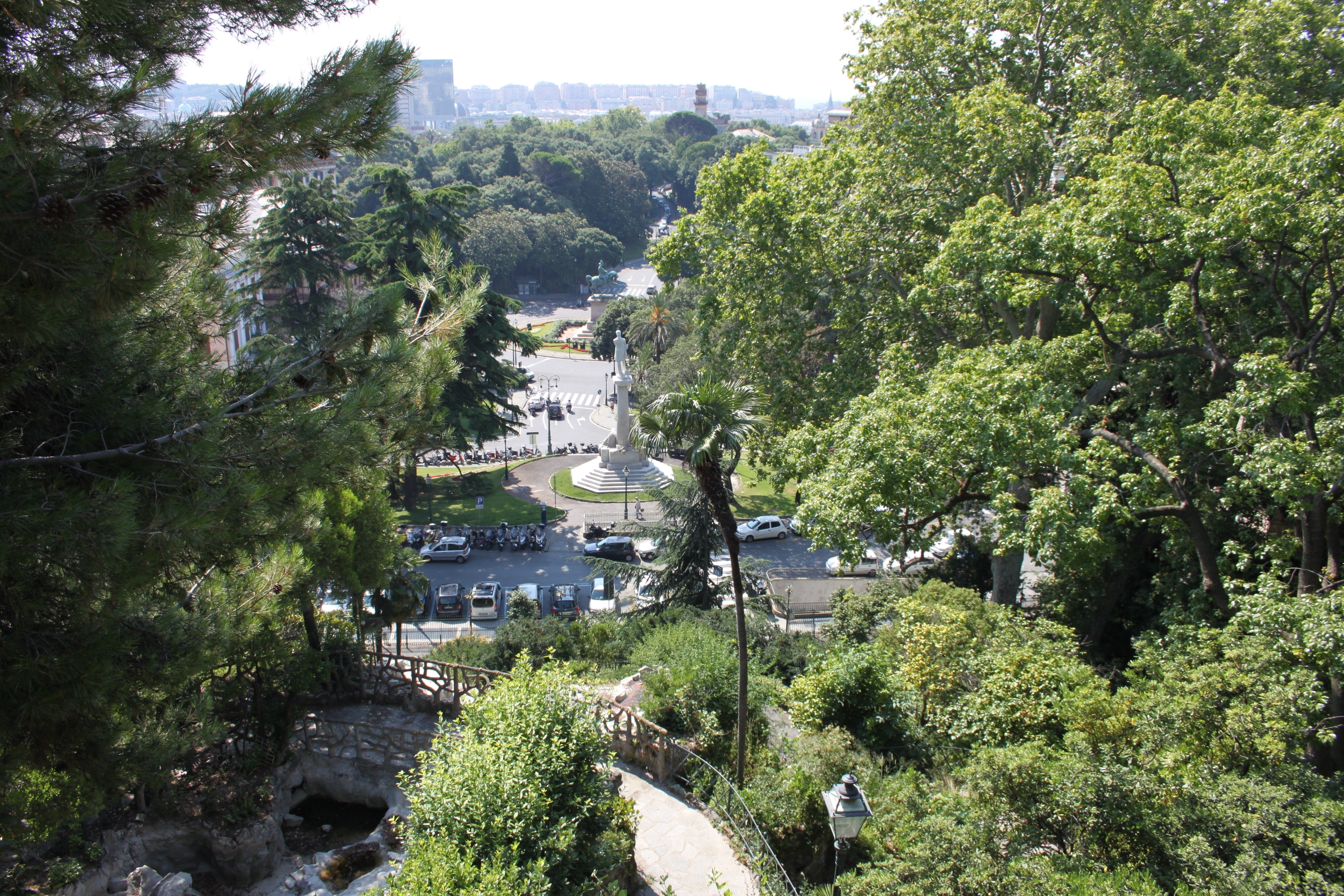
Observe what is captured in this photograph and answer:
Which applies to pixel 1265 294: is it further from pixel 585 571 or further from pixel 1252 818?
pixel 585 571

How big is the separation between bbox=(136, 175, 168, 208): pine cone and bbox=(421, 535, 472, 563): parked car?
23.1 meters

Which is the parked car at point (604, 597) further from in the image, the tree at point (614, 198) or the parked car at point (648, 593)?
the tree at point (614, 198)

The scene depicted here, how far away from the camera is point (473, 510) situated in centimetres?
3281

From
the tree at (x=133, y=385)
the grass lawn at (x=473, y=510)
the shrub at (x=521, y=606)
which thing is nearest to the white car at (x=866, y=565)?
the shrub at (x=521, y=606)

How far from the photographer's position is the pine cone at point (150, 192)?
5.34m

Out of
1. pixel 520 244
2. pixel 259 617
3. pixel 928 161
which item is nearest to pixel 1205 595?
pixel 928 161

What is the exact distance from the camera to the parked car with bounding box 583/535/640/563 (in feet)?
88.5

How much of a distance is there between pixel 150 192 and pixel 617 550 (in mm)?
22385

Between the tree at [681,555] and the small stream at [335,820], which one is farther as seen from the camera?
the tree at [681,555]

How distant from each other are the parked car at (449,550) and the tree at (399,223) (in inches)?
362

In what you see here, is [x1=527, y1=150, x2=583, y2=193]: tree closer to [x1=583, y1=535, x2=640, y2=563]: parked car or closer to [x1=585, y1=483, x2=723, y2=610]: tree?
[x1=583, y1=535, x2=640, y2=563]: parked car

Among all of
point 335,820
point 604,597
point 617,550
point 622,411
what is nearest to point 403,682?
point 335,820

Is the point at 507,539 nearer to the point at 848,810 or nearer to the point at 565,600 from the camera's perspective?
the point at 565,600

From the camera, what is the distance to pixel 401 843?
10094mm
